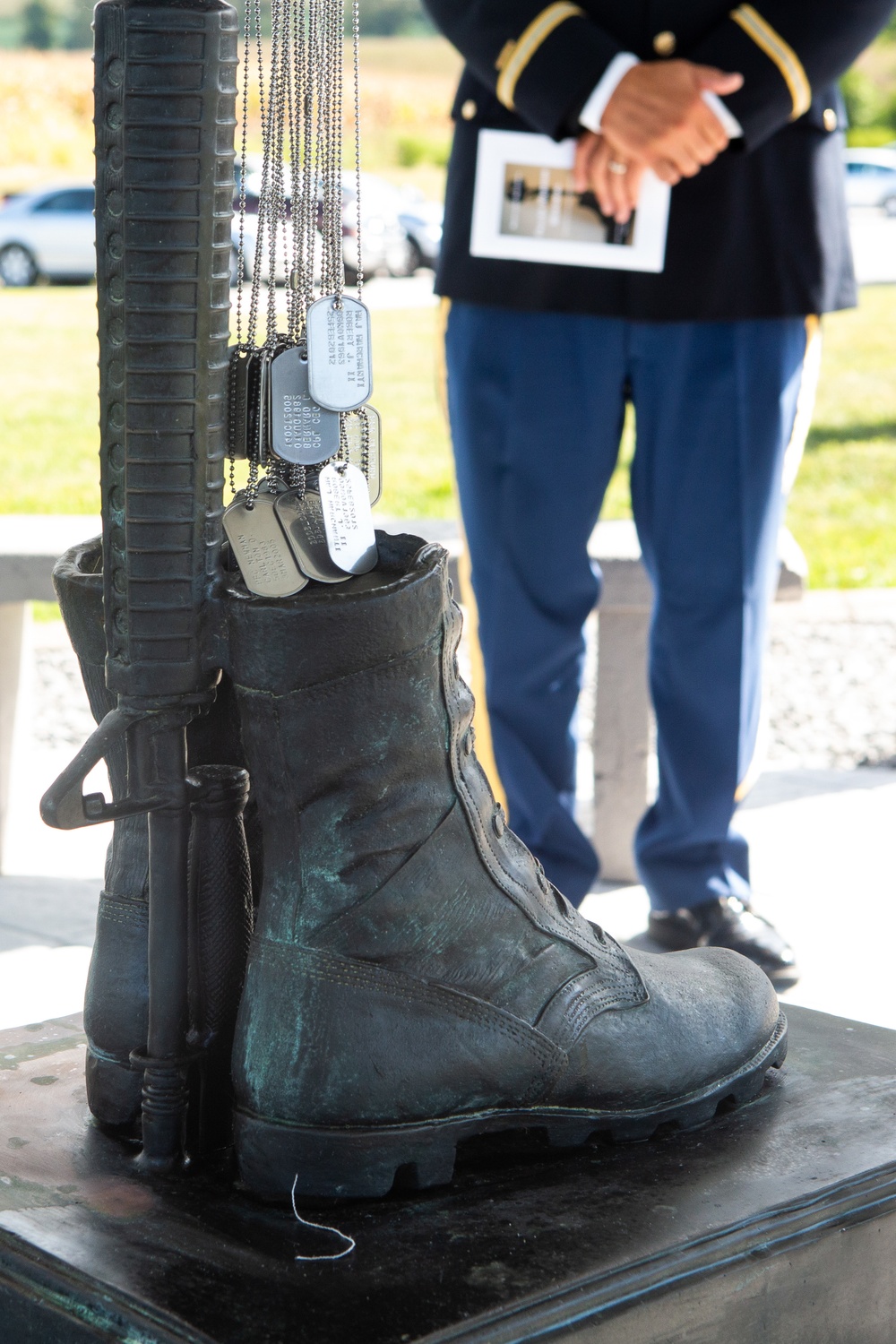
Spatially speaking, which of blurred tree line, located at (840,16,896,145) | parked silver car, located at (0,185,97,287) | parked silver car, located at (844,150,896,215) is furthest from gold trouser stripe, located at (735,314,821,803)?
blurred tree line, located at (840,16,896,145)

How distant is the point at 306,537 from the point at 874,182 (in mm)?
21625

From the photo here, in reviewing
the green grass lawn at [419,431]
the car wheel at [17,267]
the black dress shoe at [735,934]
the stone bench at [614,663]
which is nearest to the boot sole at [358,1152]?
the black dress shoe at [735,934]

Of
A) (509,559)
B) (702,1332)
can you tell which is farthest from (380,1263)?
(509,559)

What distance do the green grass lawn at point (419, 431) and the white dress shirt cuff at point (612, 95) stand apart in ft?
5.83

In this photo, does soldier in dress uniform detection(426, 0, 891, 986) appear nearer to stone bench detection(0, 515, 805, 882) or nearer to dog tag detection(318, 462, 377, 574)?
stone bench detection(0, 515, 805, 882)

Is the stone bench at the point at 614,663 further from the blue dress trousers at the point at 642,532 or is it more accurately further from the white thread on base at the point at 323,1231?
the white thread on base at the point at 323,1231

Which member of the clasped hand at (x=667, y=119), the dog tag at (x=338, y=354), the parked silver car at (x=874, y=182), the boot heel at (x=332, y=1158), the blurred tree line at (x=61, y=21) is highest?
the blurred tree line at (x=61, y=21)

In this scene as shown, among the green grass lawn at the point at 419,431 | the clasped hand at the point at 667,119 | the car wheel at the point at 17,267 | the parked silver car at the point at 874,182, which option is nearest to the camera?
the clasped hand at the point at 667,119

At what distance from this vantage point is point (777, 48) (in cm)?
184

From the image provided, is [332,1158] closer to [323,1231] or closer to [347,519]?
[323,1231]

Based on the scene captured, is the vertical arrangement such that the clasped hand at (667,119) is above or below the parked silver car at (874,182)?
below

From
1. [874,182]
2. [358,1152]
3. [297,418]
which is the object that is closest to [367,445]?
[297,418]

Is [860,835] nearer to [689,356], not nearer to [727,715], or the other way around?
[727,715]

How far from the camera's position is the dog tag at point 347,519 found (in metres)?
0.97
